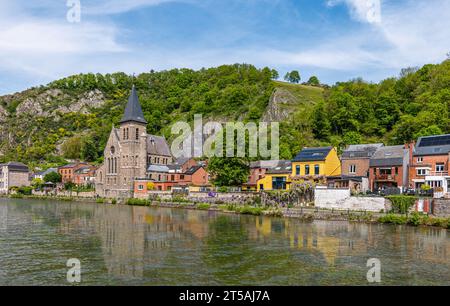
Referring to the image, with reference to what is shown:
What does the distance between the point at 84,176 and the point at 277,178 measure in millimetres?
57388

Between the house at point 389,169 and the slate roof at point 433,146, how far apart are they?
1783 mm

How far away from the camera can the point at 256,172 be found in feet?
238

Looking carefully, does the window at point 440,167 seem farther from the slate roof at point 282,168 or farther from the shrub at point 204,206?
the shrub at point 204,206

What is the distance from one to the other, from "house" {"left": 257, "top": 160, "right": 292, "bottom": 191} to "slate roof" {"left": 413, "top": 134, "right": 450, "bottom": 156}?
1912 cm

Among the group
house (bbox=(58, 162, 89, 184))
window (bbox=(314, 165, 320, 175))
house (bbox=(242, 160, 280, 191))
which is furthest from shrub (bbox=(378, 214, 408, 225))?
house (bbox=(58, 162, 89, 184))

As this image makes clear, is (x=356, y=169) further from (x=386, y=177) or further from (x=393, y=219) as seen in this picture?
(x=393, y=219)

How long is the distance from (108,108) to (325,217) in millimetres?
150894

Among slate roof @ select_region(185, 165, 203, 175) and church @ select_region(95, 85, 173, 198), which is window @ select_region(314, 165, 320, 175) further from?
church @ select_region(95, 85, 173, 198)

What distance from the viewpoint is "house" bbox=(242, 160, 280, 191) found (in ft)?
233

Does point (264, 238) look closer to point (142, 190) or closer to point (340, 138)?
point (142, 190)

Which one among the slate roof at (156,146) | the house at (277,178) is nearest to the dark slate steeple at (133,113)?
the slate roof at (156,146)

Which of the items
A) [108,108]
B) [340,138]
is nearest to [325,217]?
[340,138]

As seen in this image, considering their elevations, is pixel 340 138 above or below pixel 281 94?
below
